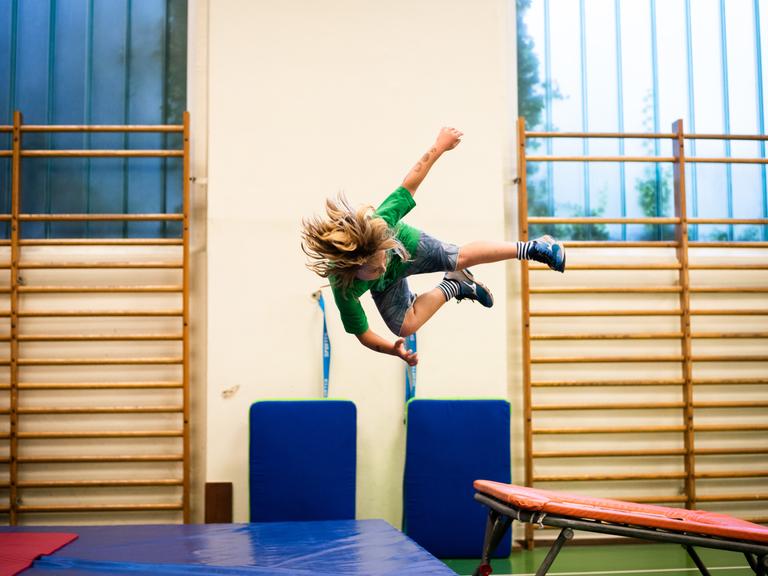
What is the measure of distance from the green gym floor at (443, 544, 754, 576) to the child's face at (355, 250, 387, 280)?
6.89ft

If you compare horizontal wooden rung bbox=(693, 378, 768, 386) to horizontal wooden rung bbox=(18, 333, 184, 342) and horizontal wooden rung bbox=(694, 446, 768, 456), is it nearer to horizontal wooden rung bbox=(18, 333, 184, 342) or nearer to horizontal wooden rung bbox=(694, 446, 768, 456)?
horizontal wooden rung bbox=(694, 446, 768, 456)

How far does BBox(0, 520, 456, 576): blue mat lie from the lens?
305 cm

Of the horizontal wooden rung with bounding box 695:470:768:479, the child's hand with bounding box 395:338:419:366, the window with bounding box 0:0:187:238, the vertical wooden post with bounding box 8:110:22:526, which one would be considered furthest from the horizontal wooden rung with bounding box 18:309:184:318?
the horizontal wooden rung with bounding box 695:470:768:479

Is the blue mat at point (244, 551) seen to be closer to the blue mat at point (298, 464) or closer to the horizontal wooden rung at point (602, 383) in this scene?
the blue mat at point (298, 464)

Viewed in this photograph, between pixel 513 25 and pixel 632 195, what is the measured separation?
4.75 feet

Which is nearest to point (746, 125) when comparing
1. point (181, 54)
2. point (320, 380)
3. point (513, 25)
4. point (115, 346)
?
point (513, 25)

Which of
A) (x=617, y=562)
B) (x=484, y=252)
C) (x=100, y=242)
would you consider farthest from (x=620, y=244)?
(x=100, y=242)

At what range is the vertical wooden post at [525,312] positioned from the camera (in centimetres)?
480

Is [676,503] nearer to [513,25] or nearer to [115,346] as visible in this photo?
[513,25]

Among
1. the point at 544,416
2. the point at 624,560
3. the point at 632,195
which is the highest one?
the point at 632,195

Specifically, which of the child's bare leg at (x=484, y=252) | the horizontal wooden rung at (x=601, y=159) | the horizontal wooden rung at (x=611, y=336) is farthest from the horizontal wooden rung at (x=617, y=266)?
the child's bare leg at (x=484, y=252)

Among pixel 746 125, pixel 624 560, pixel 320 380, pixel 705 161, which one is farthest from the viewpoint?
pixel 746 125

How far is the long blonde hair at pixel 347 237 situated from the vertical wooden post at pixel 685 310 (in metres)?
2.95

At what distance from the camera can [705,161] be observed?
16.8 ft
